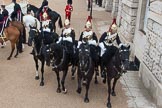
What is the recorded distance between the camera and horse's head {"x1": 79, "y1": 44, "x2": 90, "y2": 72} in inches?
336

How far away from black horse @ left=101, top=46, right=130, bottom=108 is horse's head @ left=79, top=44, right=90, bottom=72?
0.75 m

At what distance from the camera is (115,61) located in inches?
350

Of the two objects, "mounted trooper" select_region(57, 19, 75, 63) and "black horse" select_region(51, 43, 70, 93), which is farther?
"mounted trooper" select_region(57, 19, 75, 63)

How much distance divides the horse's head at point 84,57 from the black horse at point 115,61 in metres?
0.75

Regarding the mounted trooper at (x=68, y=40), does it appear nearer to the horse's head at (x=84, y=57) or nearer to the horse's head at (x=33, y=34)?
the horse's head at (x=33, y=34)

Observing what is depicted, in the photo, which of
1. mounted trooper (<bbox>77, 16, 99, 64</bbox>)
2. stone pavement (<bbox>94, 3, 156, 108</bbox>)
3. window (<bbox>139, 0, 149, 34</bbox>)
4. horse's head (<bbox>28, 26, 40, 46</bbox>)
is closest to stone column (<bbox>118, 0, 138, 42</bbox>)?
window (<bbox>139, 0, 149, 34</bbox>)

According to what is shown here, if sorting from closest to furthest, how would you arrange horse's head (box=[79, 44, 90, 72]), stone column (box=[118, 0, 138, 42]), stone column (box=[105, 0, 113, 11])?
horse's head (box=[79, 44, 90, 72]) < stone column (box=[118, 0, 138, 42]) < stone column (box=[105, 0, 113, 11])

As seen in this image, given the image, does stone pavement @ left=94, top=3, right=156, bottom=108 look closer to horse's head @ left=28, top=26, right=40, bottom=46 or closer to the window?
the window

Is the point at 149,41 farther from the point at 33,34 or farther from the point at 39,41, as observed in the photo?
the point at 33,34

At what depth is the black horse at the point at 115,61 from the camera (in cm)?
861

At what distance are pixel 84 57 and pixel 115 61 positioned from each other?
981mm

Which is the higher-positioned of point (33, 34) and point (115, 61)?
point (33, 34)

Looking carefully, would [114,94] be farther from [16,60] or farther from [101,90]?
[16,60]

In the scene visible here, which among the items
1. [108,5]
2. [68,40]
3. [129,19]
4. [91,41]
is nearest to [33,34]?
A: [68,40]
